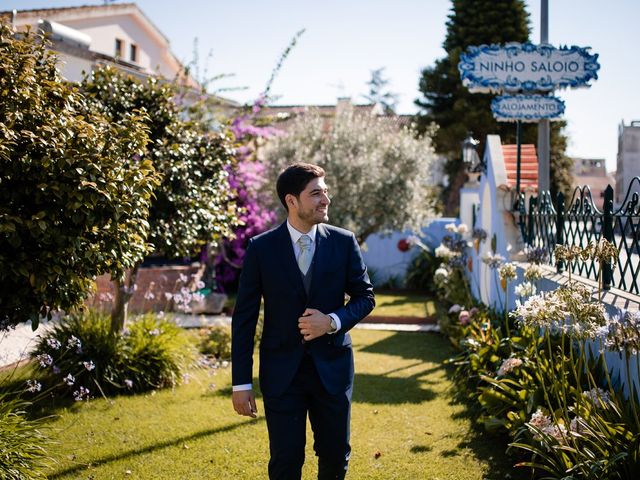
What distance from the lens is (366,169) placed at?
15.9 meters

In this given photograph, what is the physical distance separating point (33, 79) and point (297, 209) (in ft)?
7.65

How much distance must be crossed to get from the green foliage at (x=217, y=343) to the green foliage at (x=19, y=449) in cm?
440

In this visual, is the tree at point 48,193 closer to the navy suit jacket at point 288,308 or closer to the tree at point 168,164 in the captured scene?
the navy suit jacket at point 288,308

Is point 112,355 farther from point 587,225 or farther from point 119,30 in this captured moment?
point 119,30

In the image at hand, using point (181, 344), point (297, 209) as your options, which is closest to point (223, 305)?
point (181, 344)

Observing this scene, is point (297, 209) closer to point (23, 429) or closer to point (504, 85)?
point (23, 429)

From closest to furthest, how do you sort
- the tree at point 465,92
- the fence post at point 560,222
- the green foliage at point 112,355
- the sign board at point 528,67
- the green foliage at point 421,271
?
the fence post at point 560,222
the green foliage at point 112,355
the sign board at point 528,67
the green foliage at point 421,271
the tree at point 465,92

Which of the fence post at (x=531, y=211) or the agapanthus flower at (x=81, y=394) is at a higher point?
the fence post at (x=531, y=211)

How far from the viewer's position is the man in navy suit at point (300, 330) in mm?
3350

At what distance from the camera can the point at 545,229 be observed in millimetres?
7223

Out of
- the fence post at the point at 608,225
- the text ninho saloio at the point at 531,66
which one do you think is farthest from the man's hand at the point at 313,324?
the text ninho saloio at the point at 531,66

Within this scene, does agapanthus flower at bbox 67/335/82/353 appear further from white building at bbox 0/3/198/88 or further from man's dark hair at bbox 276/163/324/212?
white building at bbox 0/3/198/88

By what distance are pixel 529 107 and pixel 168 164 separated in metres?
4.83

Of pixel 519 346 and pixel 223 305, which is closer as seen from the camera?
pixel 519 346
